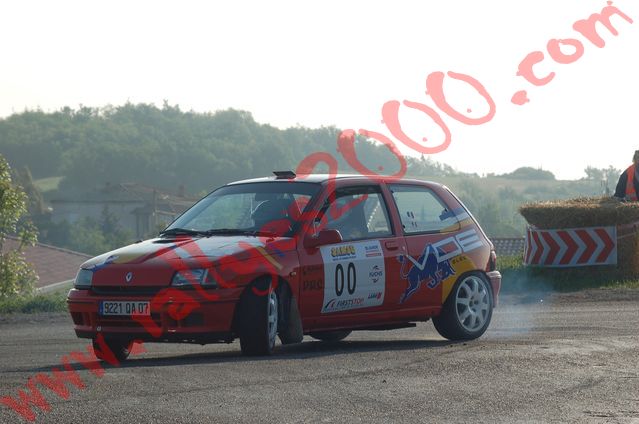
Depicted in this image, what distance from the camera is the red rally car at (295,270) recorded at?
955cm

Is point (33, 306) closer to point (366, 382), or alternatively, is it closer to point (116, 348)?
point (116, 348)

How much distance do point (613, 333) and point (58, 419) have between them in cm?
658

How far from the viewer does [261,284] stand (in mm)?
9758

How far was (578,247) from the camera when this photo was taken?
65.7ft

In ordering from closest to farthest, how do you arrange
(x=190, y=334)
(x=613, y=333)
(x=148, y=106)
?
1. (x=190, y=334)
2. (x=613, y=333)
3. (x=148, y=106)

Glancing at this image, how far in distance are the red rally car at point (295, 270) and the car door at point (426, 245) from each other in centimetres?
1

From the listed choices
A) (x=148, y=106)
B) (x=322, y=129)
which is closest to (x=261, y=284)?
(x=322, y=129)

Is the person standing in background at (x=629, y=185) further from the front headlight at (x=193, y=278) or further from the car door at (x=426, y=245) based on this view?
the front headlight at (x=193, y=278)

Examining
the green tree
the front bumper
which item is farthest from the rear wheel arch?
the green tree

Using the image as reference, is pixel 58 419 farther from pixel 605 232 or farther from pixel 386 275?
pixel 605 232

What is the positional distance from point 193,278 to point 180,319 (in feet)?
1.13

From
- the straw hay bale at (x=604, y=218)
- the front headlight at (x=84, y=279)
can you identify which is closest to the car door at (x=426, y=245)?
the front headlight at (x=84, y=279)

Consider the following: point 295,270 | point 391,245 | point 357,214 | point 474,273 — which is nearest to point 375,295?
point 391,245

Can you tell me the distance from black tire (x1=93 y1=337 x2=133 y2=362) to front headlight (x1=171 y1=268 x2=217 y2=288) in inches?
31.6
